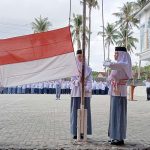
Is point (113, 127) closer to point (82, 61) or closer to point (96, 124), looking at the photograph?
point (82, 61)

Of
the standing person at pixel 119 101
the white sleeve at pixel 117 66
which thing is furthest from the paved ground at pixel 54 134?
the white sleeve at pixel 117 66

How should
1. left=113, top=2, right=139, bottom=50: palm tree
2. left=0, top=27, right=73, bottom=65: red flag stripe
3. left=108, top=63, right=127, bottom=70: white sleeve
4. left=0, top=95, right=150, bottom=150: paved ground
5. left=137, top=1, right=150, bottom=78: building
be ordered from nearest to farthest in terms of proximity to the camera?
left=108, top=63, right=127, bottom=70: white sleeve < left=0, top=95, right=150, bottom=150: paved ground < left=0, top=27, right=73, bottom=65: red flag stripe < left=137, top=1, right=150, bottom=78: building < left=113, top=2, right=139, bottom=50: palm tree

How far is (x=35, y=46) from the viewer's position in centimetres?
1069

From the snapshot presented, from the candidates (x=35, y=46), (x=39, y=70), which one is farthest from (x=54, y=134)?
(x=35, y=46)

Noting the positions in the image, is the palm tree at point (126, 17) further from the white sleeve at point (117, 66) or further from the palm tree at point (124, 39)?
the white sleeve at point (117, 66)

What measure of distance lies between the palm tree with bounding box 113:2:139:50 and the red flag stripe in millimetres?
62645

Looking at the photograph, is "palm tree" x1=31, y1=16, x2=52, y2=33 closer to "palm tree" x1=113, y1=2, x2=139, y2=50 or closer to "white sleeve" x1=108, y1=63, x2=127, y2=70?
"palm tree" x1=113, y1=2, x2=139, y2=50

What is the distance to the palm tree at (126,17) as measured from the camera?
73250 millimetres

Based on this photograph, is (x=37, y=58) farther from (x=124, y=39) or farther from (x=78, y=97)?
(x=124, y=39)

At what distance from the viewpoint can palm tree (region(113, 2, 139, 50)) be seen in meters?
73.2

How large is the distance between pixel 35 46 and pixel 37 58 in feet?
0.87

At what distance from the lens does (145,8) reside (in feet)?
163

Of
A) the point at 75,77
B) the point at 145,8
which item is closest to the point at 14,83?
the point at 75,77

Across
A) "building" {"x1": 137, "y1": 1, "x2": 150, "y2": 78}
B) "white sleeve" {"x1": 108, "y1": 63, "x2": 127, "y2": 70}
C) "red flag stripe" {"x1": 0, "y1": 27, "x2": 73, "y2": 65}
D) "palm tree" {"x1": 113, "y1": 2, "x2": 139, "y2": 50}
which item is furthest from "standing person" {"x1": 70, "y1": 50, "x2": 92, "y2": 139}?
"palm tree" {"x1": 113, "y1": 2, "x2": 139, "y2": 50}
